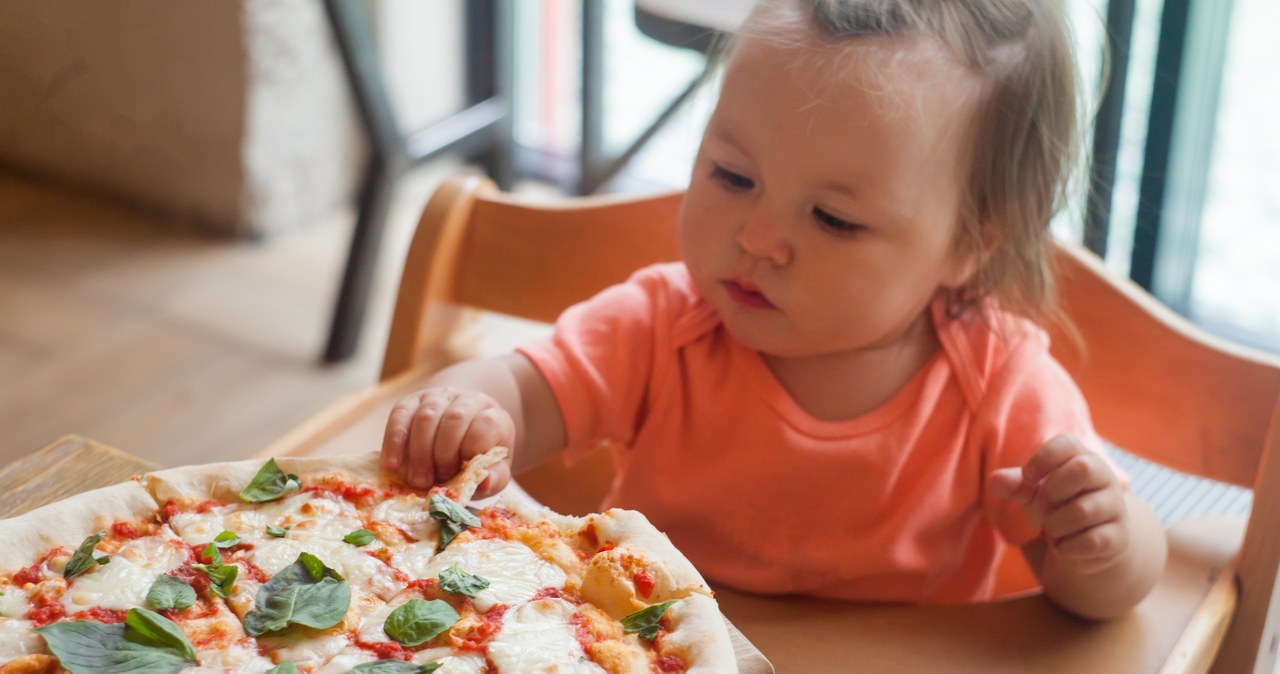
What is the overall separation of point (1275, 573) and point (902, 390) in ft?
0.92

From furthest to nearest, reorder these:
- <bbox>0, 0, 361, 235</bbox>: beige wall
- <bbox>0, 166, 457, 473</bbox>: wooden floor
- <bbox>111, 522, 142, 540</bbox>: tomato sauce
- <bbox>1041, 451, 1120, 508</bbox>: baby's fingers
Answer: <bbox>0, 0, 361, 235</bbox>: beige wall < <bbox>0, 166, 457, 473</bbox>: wooden floor < <bbox>1041, 451, 1120, 508</bbox>: baby's fingers < <bbox>111, 522, 142, 540</bbox>: tomato sauce

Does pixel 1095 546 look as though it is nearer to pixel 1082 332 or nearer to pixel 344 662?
pixel 1082 332

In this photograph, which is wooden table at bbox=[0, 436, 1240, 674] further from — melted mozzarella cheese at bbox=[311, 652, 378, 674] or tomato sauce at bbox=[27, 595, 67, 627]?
melted mozzarella cheese at bbox=[311, 652, 378, 674]

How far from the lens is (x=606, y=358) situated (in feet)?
3.21

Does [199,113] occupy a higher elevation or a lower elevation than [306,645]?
lower

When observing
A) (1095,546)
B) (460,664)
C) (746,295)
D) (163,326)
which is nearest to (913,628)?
(1095,546)

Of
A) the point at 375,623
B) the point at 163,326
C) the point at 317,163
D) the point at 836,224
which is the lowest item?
the point at 163,326

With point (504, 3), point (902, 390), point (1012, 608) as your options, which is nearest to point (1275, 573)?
point (1012, 608)

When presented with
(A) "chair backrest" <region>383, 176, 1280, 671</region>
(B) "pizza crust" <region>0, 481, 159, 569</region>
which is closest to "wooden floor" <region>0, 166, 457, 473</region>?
(A) "chair backrest" <region>383, 176, 1280, 671</region>

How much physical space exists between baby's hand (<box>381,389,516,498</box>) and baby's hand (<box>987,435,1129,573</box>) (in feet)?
1.08

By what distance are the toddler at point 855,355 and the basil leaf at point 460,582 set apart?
0.10 m

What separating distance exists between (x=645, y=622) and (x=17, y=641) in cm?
29

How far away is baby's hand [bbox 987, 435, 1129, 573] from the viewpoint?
82 centimetres

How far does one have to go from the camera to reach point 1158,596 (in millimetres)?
911
